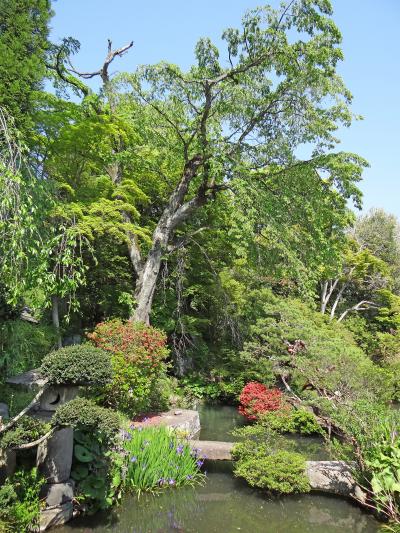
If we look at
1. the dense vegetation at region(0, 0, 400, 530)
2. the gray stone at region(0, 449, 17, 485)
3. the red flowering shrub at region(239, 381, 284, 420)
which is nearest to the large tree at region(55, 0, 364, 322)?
the dense vegetation at region(0, 0, 400, 530)

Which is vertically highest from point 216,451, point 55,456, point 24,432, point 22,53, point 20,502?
point 22,53

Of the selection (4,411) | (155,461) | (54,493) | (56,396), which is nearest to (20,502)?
(54,493)

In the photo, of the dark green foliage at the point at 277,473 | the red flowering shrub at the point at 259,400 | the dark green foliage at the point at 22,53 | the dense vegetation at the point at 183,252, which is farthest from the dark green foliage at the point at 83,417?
the red flowering shrub at the point at 259,400

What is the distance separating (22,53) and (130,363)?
17.6 ft

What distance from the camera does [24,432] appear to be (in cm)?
475

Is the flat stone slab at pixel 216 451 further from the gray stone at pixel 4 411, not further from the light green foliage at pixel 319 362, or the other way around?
the gray stone at pixel 4 411

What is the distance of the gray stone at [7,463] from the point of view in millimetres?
4633

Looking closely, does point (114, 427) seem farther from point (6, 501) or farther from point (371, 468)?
point (371, 468)

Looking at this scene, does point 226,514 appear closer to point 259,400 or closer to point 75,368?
point 75,368

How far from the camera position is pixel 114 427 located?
5.04 metres

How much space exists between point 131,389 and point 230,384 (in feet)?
16.7

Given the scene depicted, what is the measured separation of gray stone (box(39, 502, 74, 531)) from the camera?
4.89 metres

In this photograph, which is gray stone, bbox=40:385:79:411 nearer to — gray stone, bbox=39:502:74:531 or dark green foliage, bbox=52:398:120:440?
dark green foliage, bbox=52:398:120:440

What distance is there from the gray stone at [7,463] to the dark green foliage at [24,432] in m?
0.16
